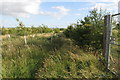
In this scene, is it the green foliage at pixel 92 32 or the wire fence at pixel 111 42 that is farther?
the green foliage at pixel 92 32

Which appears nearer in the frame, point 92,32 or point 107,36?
point 107,36

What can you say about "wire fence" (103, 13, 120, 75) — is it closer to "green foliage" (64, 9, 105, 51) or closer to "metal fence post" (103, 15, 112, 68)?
"metal fence post" (103, 15, 112, 68)

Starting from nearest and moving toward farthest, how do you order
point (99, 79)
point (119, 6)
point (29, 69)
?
point (99, 79), point (119, 6), point (29, 69)

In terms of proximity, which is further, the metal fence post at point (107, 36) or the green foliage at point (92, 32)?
the green foliage at point (92, 32)

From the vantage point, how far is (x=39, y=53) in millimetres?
4797

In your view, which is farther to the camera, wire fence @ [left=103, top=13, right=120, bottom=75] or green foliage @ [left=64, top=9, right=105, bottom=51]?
green foliage @ [left=64, top=9, right=105, bottom=51]

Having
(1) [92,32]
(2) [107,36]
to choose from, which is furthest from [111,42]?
(1) [92,32]

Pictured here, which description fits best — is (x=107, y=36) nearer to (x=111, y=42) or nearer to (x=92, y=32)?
(x=111, y=42)

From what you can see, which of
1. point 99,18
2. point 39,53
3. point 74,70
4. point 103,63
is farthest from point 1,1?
point 103,63

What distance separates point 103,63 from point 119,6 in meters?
1.80

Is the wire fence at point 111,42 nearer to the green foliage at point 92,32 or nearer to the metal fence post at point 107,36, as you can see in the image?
the metal fence post at point 107,36

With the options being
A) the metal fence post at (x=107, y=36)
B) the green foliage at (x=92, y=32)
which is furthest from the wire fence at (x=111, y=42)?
the green foliage at (x=92, y=32)

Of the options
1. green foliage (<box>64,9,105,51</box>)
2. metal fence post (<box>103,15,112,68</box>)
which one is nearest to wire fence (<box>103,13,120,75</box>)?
metal fence post (<box>103,15,112,68</box>)

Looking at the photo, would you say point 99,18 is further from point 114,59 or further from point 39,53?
point 39,53
